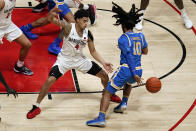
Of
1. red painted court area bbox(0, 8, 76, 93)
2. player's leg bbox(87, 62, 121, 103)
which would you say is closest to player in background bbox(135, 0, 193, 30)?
Answer: red painted court area bbox(0, 8, 76, 93)

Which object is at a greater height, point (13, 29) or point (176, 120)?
point (13, 29)

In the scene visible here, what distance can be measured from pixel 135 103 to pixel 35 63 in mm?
2030

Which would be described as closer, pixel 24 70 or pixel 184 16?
pixel 24 70

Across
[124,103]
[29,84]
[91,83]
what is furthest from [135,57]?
[29,84]

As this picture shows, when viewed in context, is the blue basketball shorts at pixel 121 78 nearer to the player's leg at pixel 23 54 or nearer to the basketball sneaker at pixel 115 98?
the basketball sneaker at pixel 115 98

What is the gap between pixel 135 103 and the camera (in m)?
7.11

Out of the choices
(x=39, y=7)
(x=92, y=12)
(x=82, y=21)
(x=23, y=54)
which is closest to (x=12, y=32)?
(x=23, y=54)

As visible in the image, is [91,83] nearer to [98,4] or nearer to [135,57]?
[135,57]

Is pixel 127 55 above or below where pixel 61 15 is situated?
above

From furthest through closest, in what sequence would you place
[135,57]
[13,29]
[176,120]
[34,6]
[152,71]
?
1. [34,6]
2. [152,71]
3. [13,29]
4. [176,120]
5. [135,57]

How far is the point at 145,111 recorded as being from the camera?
692 cm

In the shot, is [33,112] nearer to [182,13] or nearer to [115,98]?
[115,98]

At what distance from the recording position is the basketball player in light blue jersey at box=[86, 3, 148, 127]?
20.4ft

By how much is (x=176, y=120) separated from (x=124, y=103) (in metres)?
0.83
